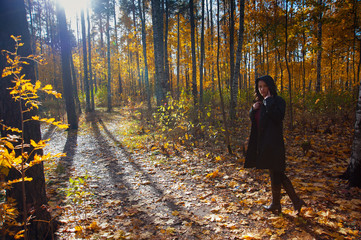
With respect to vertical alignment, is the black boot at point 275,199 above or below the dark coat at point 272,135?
below

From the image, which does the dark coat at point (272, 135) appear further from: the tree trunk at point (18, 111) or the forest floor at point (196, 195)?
the tree trunk at point (18, 111)

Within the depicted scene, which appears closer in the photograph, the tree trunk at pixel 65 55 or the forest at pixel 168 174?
the forest at pixel 168 174

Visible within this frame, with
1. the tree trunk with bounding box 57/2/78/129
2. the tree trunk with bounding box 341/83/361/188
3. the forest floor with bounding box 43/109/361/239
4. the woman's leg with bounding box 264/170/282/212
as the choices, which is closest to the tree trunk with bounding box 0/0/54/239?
the forest floor with bounding box 43/109/361/239

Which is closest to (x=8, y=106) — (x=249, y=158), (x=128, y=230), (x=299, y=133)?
(x=128, y=230)

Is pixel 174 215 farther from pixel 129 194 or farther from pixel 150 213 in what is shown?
pixel 129 194

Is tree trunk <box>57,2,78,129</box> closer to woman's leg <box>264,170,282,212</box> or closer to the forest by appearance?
the forest

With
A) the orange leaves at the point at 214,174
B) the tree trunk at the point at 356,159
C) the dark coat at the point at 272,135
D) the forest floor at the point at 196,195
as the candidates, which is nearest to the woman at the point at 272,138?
the dark coat at the point at 272,135

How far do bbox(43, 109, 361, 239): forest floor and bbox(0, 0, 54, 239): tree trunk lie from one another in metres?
0.30

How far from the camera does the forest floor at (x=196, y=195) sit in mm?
2512

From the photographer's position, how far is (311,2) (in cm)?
622

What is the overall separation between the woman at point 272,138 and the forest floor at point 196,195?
362 mm

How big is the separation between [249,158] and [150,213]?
5.81ft

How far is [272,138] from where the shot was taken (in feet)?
8.34

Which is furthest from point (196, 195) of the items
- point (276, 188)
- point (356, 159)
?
point (356, 159)
